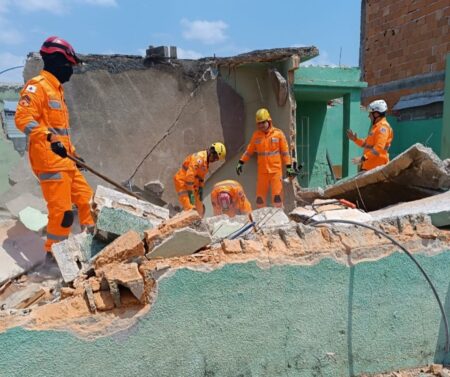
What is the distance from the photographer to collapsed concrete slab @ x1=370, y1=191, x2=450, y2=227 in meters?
2.38

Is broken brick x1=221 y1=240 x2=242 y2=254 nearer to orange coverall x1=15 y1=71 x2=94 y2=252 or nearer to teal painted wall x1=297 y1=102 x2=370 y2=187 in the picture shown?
orange coverall x1=15 y1=71 x2=94 y2=252

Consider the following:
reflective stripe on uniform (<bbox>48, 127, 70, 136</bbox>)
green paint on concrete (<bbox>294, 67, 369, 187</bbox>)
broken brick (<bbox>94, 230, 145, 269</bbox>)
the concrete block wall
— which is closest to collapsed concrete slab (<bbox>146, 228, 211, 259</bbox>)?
broken brick (<bbox>94, 230, 145, 269</bbox>)

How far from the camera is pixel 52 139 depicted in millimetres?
3477

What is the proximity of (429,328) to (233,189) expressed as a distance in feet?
8.03

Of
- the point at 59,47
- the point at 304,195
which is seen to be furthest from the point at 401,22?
the point at 59,47

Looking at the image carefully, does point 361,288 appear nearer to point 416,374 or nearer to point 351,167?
point 416,374

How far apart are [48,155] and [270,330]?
2.47 meters

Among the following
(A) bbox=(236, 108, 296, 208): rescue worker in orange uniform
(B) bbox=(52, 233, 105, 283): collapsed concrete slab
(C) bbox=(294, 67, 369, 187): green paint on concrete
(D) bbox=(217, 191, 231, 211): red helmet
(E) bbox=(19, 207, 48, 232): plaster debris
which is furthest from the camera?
(C) bbox=(294, 67, 369, 187): green paint on concrete

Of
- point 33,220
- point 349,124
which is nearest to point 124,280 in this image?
point 33,220

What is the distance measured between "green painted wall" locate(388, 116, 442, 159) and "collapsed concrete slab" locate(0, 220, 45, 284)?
6822mm

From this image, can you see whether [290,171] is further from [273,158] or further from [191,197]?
[191,197]

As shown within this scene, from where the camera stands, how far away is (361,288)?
7.27ft

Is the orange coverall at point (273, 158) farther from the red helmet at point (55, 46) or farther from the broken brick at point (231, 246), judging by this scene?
the broken brick at point (231, 246)

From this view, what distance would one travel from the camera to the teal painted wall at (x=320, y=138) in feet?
26.0
